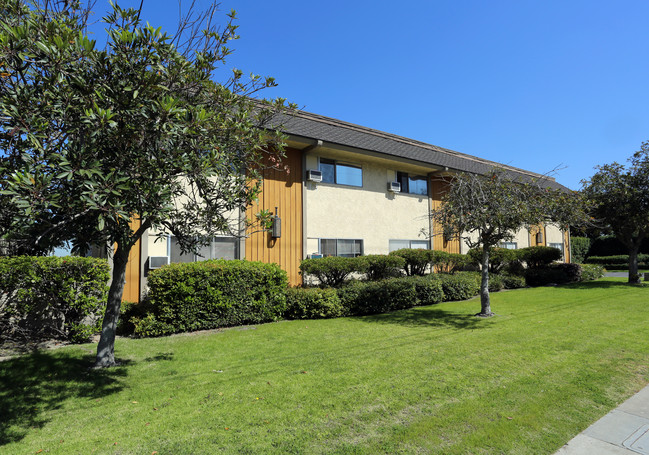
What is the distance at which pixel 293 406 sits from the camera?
461 centimetres

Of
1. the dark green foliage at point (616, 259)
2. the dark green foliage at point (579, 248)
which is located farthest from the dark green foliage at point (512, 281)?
the dark green foliage at point (616, 259)

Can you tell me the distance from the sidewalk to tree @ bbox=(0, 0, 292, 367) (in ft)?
16.1

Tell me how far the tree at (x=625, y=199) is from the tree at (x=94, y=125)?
61.7 ft

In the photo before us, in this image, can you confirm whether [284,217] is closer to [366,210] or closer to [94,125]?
[366,210]

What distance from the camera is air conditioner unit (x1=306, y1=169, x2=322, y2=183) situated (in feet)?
43.6

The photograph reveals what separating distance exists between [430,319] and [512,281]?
31.8ft

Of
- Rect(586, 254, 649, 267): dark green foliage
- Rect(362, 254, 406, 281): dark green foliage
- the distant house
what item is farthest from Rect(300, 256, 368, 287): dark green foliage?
Rect(586, 254, 649, 267): dark green foliage

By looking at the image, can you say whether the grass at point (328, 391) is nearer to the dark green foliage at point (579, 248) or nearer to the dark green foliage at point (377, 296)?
the dark green foliage at point (377, 296)

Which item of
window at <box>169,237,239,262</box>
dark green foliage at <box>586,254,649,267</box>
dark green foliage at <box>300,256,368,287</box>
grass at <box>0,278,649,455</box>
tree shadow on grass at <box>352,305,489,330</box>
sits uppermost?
window at <box>169,237,239,262</box>

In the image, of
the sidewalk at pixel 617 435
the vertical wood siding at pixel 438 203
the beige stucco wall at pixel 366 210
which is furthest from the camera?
the vertical wood siding at pixel 438 203

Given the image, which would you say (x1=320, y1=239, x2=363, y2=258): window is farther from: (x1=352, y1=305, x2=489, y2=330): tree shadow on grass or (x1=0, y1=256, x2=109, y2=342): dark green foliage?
(x1=0, y1=256, x2=109, y2=342): dark green foliage

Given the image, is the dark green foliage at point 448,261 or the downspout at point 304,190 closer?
the downspout at point 304,190

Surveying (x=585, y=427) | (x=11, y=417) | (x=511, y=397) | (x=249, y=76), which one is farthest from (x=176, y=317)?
(x=585, y=427)

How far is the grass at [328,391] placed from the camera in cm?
380
